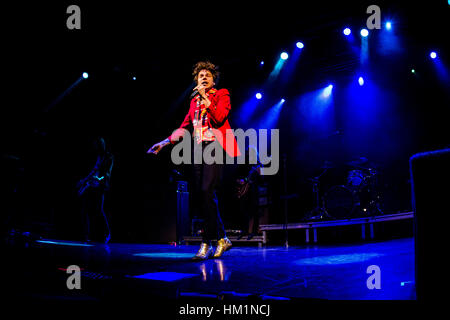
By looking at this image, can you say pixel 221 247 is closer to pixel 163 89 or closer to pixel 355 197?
pixel 355 197

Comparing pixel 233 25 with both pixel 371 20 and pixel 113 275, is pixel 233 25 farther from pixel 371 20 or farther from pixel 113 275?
pixel 113 275

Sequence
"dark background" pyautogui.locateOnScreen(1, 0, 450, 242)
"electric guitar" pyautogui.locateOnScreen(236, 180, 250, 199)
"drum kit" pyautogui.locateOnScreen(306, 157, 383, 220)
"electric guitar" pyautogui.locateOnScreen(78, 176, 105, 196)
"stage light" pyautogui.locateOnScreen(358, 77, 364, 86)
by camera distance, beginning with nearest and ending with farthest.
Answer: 1. "dark background" pyautogui.locateOnScreen(1, 0, 450, 242)
2. "electric guitar" pyautogui.locateOnScreen(78, 176, 105, 196)
3. "electric guitar" pyautogui.locateOnScreen(236, 180, 250, 199)
4. "drum kit" pyautogui.locateOnScreen(306, 157, 383, 220)
5. "stage light" pyautogui.locateOnScreen(358, 77, 364, 86)

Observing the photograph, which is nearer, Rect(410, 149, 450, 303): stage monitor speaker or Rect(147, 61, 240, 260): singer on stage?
Rect(410, 149, 450, 303): stage monitor speaker

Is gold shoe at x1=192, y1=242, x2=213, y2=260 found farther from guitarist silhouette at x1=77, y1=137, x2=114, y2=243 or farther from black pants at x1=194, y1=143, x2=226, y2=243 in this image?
guitarist silhouette at x1=77, y1=137, x2=114, y2=243

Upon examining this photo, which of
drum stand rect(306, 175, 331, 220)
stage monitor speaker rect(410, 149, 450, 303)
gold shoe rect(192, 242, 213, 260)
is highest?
drum stand rect(306, 175, 331, 220)

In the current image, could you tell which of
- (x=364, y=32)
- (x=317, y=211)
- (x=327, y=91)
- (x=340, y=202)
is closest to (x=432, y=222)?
(x=364, y=32)

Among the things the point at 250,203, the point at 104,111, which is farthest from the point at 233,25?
the point at 104,111

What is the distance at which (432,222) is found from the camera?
3.59ft

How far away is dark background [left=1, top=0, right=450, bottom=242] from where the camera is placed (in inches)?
229

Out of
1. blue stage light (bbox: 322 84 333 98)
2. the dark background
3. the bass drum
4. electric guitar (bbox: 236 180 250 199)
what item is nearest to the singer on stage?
the dark background

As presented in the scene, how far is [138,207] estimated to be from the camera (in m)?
7.96

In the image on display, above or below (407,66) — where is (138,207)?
below

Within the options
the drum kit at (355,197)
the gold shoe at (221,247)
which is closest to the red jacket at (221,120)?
the gold shoe at (221,247)
